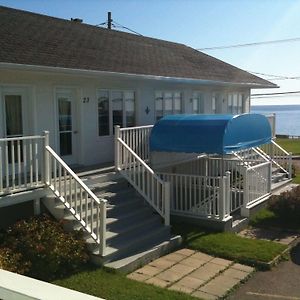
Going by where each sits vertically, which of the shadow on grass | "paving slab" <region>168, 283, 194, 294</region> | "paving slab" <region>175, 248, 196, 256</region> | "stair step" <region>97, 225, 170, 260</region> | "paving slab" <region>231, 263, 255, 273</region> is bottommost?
the shadow on grass

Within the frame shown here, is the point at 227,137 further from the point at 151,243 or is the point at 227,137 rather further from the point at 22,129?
the point at 22,129

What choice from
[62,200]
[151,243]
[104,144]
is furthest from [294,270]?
[104,144]

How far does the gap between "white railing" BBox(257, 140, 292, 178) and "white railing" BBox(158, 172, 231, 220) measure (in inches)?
257

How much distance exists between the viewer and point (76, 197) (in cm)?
853

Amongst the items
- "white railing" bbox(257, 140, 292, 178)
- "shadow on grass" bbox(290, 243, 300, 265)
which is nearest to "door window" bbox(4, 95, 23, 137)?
"shadow on grass" bbox(290, 243, 300, 265)

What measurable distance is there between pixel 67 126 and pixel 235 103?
10.8m

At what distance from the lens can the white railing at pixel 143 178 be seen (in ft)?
32.6

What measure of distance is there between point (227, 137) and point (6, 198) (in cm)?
555

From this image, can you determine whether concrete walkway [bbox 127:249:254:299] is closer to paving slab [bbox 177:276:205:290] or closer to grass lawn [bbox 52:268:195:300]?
paving slab [bbox 177:276:205:290]

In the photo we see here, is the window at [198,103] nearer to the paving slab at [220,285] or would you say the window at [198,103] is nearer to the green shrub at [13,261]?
the paving slab at [220,285]

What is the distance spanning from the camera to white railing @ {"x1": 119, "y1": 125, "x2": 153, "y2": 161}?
38.0ft

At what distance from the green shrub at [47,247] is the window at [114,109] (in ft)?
16.6

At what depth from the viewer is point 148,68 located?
47.0 ft

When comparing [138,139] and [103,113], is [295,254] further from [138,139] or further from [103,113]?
[103,113]
